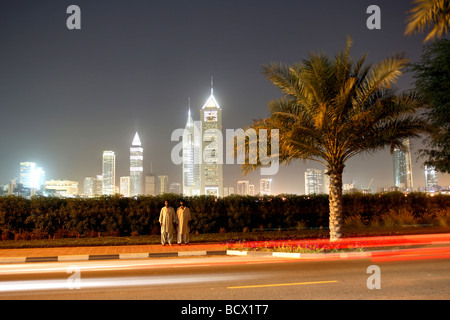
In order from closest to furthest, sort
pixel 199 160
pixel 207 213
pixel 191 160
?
1. pixel 207 213
2. pixel 199 160
3. pixel 191 160

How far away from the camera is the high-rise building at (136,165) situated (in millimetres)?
138100

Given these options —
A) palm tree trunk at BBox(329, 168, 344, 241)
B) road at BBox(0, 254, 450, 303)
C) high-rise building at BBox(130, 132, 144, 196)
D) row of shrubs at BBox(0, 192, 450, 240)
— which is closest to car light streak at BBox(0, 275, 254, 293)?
road at BBox(0, 254, 450, 303)

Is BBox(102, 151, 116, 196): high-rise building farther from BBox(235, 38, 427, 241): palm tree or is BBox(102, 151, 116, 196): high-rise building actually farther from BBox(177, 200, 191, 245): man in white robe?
BBox(235, 38, 427, 241): palm tree

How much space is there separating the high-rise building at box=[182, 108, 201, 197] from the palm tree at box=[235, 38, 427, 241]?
5043 inches

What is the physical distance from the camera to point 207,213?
19.7 m

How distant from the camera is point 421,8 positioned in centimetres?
676

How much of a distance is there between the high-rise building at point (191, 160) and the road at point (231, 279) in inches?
5219

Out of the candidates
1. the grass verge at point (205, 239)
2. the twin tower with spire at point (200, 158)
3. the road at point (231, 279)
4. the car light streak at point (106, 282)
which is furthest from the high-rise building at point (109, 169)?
the car light streak at point (106, 282)

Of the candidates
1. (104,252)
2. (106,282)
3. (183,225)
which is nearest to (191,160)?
(183,225)

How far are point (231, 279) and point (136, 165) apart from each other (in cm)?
15265

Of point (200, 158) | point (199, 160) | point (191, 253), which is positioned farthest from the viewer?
point (199, 160)

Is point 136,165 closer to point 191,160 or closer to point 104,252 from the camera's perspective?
point 191,160

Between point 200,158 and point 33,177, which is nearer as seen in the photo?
point 33,177

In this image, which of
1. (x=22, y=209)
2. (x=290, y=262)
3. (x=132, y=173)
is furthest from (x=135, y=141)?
(x=290, y=262)
